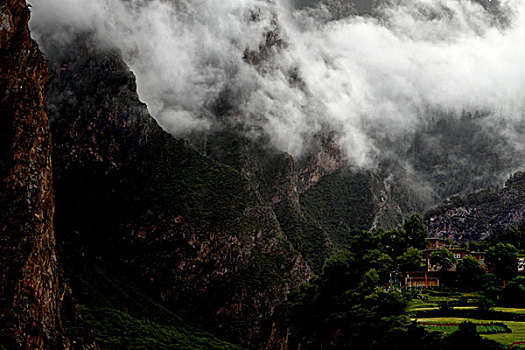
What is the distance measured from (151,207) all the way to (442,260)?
330 ft

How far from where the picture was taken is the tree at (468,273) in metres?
88.1

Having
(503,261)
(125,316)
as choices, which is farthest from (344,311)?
(125,316)

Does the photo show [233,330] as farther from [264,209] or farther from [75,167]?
[75,167]

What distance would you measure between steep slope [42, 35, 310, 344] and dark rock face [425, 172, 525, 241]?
44.0 meters

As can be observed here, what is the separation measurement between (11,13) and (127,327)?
2695 inches

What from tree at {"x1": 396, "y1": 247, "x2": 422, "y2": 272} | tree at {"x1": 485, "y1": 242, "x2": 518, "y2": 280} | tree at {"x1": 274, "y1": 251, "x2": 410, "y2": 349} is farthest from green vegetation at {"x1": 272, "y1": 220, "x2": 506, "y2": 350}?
tree at {"x1": 485, "y1": 242, "x2": 518, "y2": 280}

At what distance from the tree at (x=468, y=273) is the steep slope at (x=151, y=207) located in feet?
270

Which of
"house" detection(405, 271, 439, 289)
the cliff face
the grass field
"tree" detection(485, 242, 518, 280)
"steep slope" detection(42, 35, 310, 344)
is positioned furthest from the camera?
"steep slope" detection(42, 35, 310, 344)

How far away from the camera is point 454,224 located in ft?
563

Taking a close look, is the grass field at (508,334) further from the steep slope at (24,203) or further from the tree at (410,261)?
the steep slope at (24,203)

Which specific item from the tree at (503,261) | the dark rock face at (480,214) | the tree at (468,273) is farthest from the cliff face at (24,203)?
the dark rock face at (480,214)

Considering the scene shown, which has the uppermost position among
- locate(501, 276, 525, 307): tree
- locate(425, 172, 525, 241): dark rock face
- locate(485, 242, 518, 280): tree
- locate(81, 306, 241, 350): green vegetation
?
locate(425, 172, 525, 241): dark rock face

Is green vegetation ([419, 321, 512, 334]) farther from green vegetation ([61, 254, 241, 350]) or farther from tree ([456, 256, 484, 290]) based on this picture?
green vegetation ([61, 254, 241, 350])

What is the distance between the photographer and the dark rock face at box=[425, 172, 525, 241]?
530 feet
